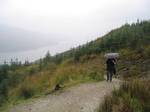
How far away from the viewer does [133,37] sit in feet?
111

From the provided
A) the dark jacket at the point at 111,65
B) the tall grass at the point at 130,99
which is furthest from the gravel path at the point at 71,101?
the dark jacket at the point at 111,65

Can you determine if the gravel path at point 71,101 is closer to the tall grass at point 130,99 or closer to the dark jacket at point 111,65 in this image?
the tall grass at point 130,99

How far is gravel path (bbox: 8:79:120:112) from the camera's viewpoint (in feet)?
43.6

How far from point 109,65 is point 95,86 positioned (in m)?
1.93

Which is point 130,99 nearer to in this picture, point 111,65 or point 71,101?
point 71,101

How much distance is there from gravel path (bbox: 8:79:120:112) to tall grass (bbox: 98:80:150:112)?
1.23m

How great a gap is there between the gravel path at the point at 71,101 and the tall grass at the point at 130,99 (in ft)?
4.03

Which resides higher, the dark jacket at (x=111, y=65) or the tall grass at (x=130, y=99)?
the dark jacket at (x=111, y=65)

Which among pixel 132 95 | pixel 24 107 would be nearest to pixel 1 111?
pixel 24 107

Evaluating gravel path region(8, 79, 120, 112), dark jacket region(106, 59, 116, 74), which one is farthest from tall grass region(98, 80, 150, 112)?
dark jacket region(106, 59, 116, 74)

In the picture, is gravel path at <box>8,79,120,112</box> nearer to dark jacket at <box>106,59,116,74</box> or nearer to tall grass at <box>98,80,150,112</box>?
tall grass at <box>98,80,150,112</box>

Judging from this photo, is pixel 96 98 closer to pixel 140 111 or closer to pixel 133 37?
pixel 140 111

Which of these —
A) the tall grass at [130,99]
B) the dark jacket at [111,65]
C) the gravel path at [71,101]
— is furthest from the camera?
the dark jacket at [111,65]

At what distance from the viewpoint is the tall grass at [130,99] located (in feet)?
31.8
